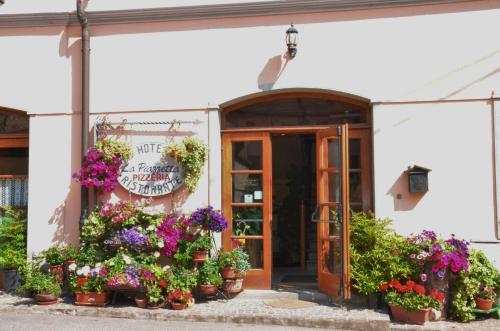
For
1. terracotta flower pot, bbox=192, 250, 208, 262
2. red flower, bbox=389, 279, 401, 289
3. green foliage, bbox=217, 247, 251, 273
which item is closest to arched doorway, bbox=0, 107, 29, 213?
terracotta flower pot, bbox=192, 250, 208, 262

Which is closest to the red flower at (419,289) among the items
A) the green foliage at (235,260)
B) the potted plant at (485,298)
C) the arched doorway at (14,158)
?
the potted plant at (485,298)

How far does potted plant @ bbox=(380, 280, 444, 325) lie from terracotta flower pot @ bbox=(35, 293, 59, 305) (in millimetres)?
4209

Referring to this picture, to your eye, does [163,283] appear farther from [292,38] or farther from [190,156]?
[292,38]

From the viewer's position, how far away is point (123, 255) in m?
7.58

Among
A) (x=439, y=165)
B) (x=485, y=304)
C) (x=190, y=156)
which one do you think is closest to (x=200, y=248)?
(x=190, y=156)

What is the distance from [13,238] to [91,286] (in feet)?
5.85

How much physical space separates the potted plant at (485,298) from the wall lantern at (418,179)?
1.40m

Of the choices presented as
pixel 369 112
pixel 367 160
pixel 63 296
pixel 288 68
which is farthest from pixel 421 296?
pixel 63 296

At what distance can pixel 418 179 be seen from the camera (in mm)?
7535

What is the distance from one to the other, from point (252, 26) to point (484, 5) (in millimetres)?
3074

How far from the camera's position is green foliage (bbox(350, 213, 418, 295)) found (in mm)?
7094

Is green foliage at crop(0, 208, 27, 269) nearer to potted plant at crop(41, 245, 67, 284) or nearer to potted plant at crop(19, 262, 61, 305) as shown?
potted plant at crop(41, 245, 67, 284)

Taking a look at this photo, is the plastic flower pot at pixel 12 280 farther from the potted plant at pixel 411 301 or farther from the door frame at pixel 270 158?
the potted plant at pixel 411 301

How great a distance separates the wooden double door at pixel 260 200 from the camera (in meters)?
7.82
